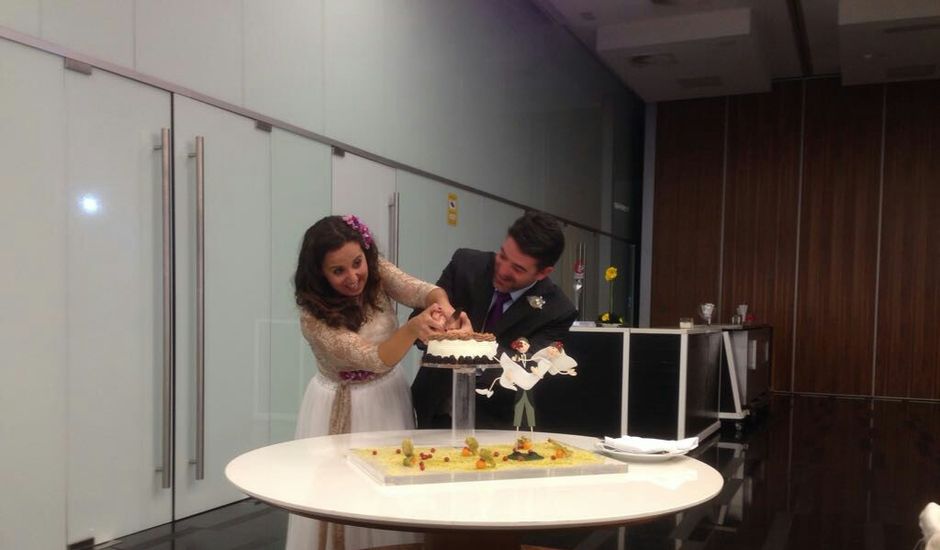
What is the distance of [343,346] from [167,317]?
1624 millimetres

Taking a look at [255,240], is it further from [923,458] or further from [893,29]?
[893,29]

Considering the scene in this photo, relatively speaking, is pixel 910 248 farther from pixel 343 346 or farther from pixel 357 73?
pixel 343 346

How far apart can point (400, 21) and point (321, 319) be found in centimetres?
354

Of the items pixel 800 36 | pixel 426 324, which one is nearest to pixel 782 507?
pixel 426 324

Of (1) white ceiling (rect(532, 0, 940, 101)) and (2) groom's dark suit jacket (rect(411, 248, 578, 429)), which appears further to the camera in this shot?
(1) white ceiling (rect(532, 0, 940, 101))

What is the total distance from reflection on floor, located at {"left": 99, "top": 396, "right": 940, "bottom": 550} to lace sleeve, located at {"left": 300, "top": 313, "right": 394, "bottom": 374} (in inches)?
56.2

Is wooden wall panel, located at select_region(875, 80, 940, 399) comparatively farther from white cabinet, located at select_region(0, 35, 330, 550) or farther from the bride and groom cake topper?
the bride and groom cake topper

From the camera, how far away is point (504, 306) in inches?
103

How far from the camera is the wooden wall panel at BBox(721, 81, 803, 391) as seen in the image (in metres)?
10.3

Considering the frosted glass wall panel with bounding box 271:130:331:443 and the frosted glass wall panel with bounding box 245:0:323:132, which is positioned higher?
the frosted glass wall panel with bounding box 245:0:323:132

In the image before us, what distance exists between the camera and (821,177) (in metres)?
10.2

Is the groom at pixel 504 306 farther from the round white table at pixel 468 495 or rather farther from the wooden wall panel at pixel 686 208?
the wooden wall panel at pixel 686 208

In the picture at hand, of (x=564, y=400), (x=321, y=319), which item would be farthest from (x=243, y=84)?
(x=564, y=400)

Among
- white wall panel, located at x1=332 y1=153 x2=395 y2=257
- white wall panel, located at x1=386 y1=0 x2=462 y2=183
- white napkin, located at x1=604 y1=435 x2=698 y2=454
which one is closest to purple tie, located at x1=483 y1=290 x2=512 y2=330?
white napkin, located at x1=604 y1=435 x2=698 y2=454
